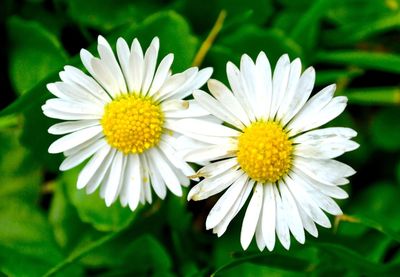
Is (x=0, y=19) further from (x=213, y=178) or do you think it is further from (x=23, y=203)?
(x=213, y=178)

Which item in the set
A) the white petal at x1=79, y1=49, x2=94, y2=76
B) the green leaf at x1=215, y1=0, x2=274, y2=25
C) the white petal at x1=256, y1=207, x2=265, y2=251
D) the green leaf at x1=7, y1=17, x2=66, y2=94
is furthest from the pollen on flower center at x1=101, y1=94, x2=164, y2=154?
the green leaf at x1=215, y1=0, x2=274, y2=25

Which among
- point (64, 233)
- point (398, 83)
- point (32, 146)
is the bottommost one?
point (64, 233)

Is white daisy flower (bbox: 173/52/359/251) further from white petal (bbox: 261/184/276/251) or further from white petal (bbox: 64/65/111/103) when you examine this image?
white petal (bbox: 64/65/111/103)

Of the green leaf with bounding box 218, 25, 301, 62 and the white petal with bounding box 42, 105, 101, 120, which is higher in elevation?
the green leaf with bounding box 218, 25, 301, 62

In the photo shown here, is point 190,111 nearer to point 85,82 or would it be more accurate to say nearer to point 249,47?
point 85,82

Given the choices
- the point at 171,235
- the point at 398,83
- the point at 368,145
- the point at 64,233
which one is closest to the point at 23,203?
the point at 64,233

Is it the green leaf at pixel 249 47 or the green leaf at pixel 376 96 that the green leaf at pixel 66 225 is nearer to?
the green leaf at pixel 249 47
